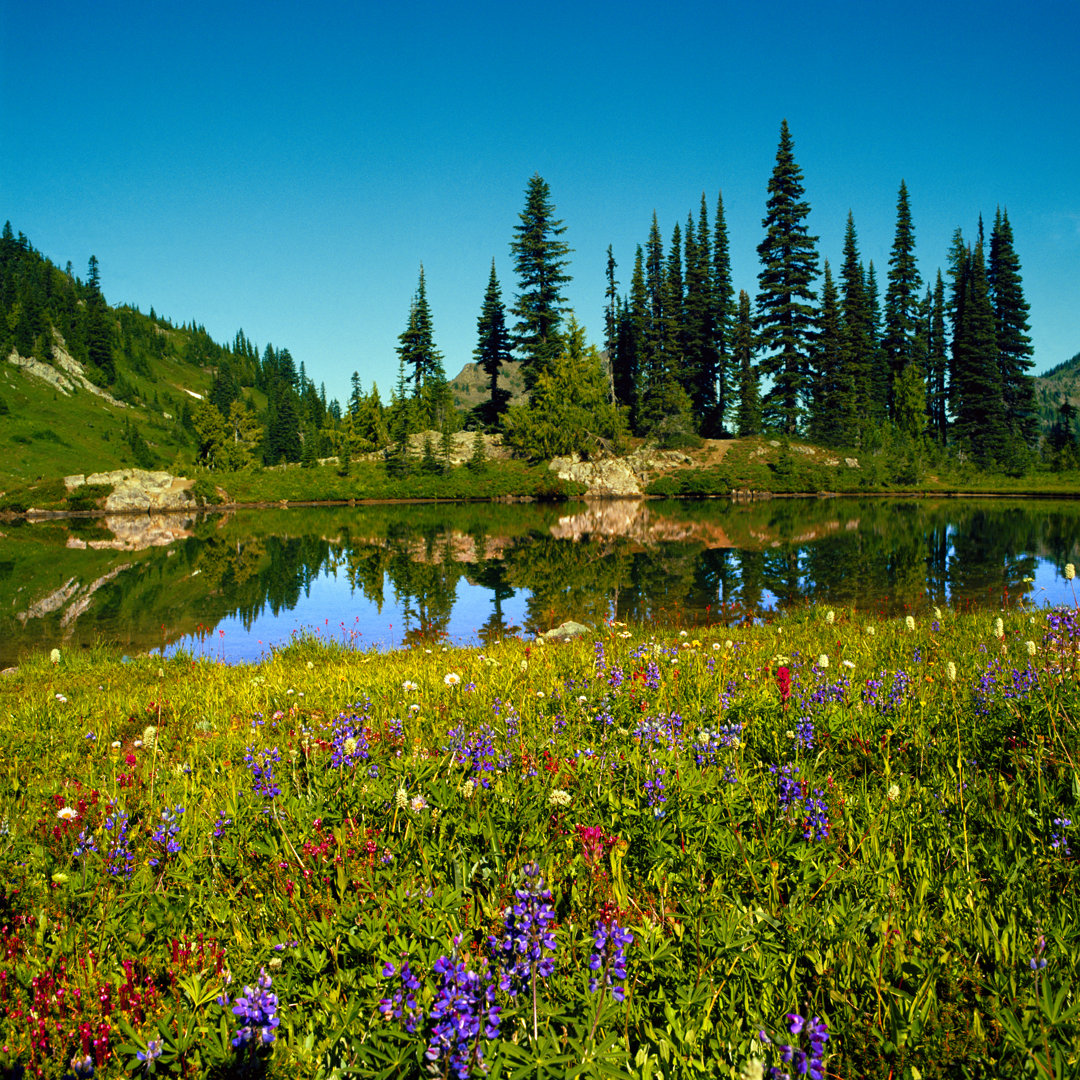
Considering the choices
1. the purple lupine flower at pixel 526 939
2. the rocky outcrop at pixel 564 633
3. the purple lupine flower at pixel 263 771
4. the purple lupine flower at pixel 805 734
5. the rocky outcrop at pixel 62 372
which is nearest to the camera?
the purple lupine flower at pixel 526 939

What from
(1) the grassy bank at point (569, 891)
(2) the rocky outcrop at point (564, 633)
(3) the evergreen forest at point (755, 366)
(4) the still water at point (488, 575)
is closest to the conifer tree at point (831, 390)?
(3) the evergreen forest at point (755, 366)

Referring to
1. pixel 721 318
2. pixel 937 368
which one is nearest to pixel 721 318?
pixel 721 318

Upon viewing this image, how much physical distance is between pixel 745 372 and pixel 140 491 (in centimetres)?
5537

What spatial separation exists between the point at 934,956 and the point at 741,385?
236 ft

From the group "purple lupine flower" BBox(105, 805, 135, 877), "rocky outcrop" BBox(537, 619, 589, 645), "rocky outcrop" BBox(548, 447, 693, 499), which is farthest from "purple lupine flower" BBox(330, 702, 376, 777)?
"rocky outcrop" BBox(548, 447, 693, 499)

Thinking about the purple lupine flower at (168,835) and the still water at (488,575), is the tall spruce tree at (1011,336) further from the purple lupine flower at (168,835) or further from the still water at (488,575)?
the purple lupine flower at (168,835)

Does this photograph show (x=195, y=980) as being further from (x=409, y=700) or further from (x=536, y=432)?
(x=536, y=432)

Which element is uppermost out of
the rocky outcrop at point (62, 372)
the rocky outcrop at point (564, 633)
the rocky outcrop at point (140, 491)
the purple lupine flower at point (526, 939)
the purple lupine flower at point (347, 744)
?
the rocky outcrop at point (62, 372)

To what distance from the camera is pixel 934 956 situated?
2287 mm

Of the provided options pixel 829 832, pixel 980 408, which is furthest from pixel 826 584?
pixel 980 408

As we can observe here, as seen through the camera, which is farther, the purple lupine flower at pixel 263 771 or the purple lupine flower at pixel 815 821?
the purple lupine flower at pixel 263 771

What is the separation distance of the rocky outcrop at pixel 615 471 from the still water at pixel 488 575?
832 inches

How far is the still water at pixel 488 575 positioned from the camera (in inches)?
516

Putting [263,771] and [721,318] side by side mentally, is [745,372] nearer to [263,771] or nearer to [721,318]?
[721,318]
